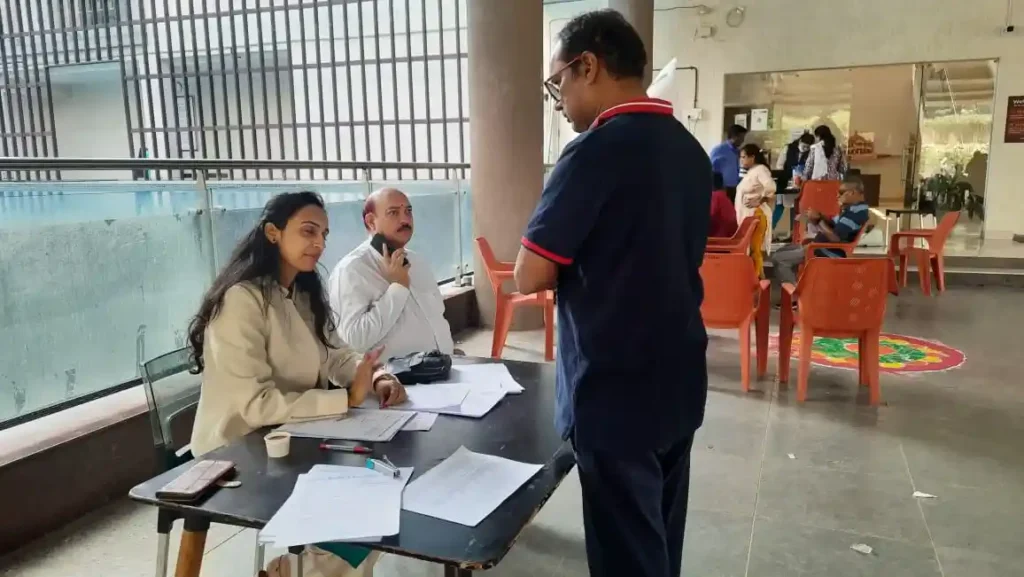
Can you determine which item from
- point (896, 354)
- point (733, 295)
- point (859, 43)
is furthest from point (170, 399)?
point (859, 43)

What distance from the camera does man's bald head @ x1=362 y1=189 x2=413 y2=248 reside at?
248 centimetres

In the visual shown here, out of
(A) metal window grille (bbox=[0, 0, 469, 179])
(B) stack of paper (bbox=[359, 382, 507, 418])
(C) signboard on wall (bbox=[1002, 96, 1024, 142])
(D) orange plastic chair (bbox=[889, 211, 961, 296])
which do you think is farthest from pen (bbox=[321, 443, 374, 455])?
(C) signboard on wall (bbox=[1002, 96, 1024, 142])

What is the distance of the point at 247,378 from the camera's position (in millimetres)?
1572

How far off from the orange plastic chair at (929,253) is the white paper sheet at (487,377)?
18.8ft

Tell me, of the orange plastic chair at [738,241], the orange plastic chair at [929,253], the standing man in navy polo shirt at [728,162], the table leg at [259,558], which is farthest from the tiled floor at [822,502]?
the standing man in navy polo shirt at [728,162]

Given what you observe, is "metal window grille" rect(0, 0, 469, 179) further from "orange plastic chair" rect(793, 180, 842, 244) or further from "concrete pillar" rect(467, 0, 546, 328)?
"orange plastic chair" rect(793, 180, 842, 244)

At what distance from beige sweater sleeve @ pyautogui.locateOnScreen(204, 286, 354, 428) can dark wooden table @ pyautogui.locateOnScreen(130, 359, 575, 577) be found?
79 millimetres

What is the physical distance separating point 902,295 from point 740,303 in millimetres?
3637

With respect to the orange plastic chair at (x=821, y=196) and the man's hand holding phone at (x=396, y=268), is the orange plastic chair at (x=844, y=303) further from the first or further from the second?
the orange plastic chair at (x=821, y=196)

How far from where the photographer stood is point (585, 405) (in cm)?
121

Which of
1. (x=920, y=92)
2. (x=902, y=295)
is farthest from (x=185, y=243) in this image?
(x=920, y=92)

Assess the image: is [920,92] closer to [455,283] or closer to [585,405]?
[455,283]

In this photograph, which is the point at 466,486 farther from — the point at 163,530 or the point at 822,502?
the point at 822,502

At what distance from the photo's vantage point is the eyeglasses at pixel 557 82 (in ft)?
4.04
